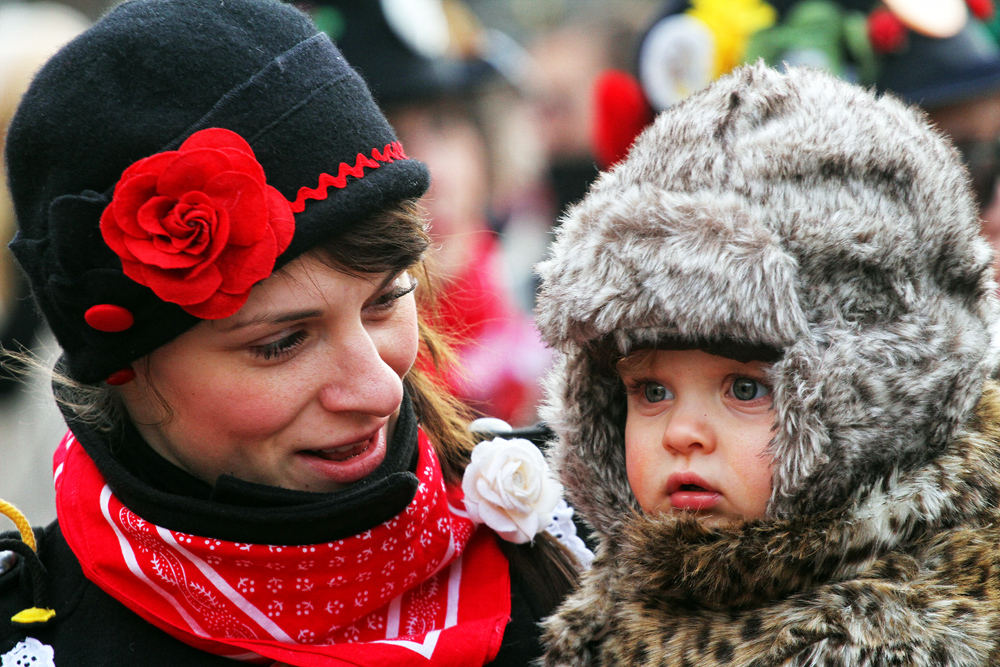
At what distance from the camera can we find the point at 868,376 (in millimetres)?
1471

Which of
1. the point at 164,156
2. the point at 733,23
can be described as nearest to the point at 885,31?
the point at 733,23

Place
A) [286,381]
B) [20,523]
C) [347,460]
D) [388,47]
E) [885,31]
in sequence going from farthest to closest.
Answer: [388,47] → [885,31] → [20,523] → [347,460] → [286,381]

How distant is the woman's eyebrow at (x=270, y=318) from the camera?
60.7 inches

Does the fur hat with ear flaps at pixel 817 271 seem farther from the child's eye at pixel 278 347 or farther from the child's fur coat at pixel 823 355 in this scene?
the child's eye at pixel 278 347

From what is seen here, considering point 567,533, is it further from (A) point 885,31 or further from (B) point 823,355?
(A) point 885,31

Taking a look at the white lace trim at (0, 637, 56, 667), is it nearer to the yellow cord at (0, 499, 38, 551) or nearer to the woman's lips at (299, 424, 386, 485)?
the yellow cord at (0, 499, 38, 551)

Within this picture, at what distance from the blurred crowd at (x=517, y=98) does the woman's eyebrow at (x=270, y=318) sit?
1.85 ft

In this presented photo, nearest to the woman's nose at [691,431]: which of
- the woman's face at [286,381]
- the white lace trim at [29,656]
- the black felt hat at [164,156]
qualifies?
the woman's face at [286,381]

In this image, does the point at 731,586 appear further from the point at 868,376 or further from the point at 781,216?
the point at 781,216

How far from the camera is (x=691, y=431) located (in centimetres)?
156

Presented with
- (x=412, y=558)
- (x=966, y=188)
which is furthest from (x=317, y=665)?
(x=966, y=188)

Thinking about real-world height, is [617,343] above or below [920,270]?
below

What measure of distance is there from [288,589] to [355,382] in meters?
0.36

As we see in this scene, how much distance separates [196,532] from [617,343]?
2.42ft
